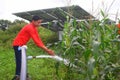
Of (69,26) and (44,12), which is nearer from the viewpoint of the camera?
(69,26)

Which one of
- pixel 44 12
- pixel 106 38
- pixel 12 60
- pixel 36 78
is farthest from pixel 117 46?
pixel 44 12

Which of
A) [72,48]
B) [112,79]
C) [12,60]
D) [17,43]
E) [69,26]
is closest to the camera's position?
[112,79]

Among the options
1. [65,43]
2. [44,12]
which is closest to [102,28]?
[65,43]

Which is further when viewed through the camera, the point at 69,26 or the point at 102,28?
the point at 69,26

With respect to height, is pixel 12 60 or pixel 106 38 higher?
pixel 106 38

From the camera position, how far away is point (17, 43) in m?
7.27

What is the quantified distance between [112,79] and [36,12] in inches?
309

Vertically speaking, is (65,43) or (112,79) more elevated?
(65,43)

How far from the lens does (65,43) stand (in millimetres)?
6070

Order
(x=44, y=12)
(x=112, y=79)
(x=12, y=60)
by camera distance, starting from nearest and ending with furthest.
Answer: (x=112, y=79) → (x=12, y=60) → (x=44, y=12)

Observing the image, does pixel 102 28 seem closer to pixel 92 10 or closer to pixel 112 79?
pixel 92 10

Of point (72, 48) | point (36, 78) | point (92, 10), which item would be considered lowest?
point (36, 78)

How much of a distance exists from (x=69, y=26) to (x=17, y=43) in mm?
1329

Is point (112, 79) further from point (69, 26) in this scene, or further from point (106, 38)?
point (69, 26)
